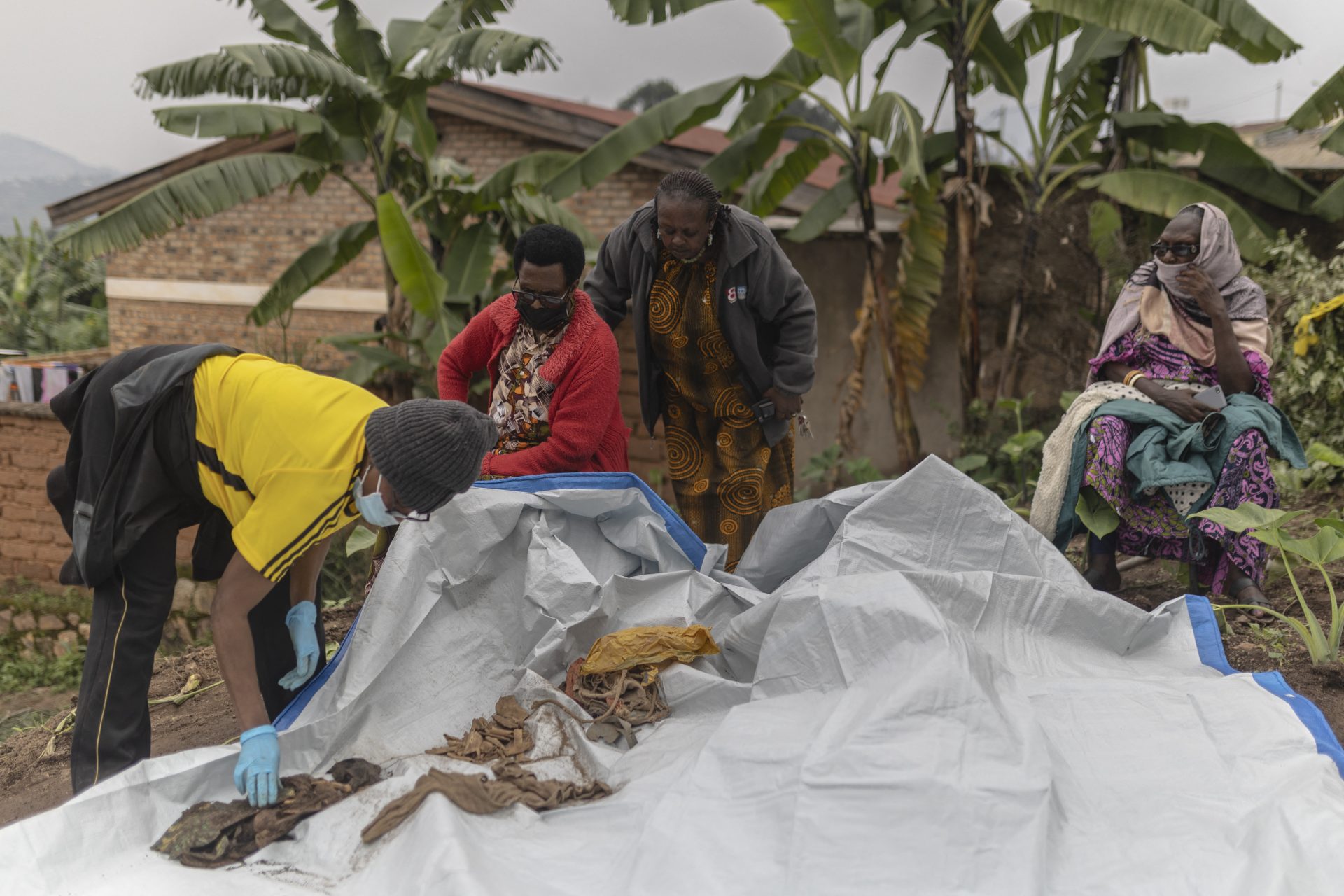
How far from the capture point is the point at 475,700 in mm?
2572

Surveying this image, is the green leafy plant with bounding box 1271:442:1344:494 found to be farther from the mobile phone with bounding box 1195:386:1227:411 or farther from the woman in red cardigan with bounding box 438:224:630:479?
the woman in red cardigan with bounding box 438:224:630:479

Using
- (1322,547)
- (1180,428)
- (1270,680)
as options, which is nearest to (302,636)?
(1270,680)

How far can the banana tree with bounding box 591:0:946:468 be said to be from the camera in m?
5.59

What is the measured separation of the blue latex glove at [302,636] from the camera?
2514 mm

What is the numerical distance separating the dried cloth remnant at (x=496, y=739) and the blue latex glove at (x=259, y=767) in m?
0.34

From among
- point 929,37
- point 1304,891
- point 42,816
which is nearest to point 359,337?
point 929,37

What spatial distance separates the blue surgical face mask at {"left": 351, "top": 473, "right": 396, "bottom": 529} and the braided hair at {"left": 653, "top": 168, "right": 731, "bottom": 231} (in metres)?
1.35

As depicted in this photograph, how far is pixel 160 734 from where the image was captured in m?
3.16

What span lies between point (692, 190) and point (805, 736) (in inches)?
64.9

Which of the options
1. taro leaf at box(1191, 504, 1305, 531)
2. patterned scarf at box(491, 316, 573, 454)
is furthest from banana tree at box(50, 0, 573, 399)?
taro leaf at box(1191, 504, 1305, 531)

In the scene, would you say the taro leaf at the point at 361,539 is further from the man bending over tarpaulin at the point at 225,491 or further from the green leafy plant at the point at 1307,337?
the green leafy plant at the point at 1307,337

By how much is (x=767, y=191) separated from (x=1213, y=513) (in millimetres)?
4007

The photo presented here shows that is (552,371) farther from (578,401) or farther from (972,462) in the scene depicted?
(972,462)

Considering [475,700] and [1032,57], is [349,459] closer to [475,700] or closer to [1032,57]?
[475,700]
